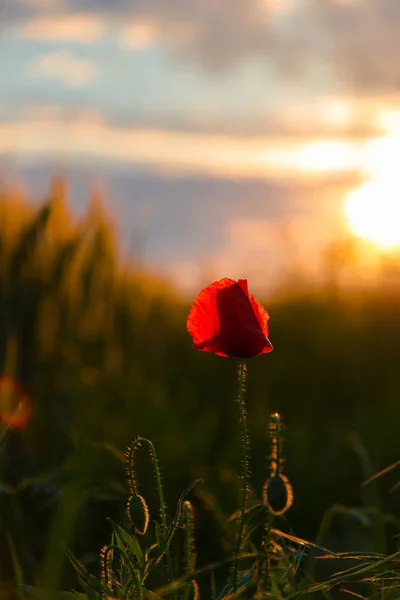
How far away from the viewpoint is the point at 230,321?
1.23m

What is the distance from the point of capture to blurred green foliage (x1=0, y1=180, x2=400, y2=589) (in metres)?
2.47

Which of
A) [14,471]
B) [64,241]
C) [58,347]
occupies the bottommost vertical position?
[14,471]

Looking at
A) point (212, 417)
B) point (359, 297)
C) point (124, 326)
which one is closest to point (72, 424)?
point (212, 417)

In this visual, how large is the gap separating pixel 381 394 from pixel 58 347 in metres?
1.70

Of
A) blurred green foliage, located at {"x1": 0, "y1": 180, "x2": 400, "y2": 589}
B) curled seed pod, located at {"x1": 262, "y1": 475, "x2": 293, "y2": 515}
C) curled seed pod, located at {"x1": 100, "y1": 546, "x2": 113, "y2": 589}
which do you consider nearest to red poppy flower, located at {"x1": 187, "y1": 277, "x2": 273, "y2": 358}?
curled seed pod, located at {"x1": 262, "y1": 475, "x2": 293, "y2": 515}

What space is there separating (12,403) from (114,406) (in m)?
0.85

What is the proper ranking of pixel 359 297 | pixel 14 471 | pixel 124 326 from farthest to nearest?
pixel 359 297
pixel 124 326
pixel 14 471

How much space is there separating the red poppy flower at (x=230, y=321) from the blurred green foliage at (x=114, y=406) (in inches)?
26.0

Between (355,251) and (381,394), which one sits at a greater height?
(355,251)

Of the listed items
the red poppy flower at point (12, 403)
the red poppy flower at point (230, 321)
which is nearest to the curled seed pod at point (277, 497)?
the red poppy flower at point (230, 321)

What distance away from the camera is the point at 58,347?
297 cm

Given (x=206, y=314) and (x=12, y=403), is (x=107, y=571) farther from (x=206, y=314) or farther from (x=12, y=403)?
(x=12, y=403)

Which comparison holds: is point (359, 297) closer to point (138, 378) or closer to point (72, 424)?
point (138, 378)

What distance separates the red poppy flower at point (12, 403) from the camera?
2.20 metres
